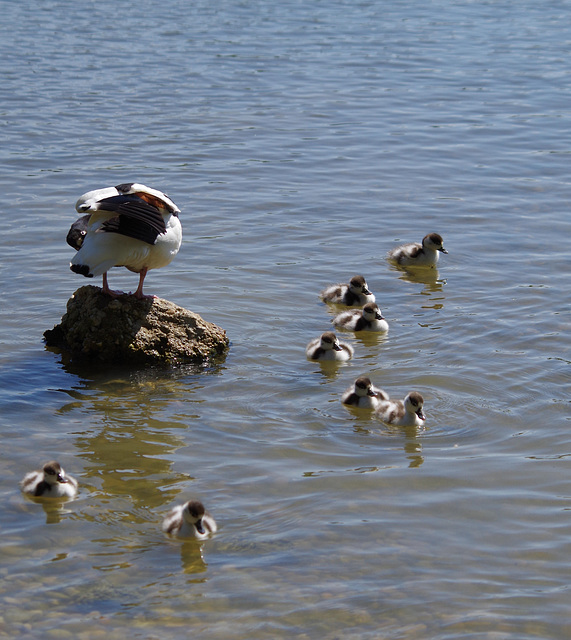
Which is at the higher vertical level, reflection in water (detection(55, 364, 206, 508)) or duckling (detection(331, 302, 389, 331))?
duckling (detection(331, 302, 389, 331))

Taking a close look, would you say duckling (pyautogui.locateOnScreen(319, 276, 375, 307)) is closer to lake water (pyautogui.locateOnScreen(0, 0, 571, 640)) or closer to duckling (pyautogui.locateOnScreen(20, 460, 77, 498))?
lake water (pyautogui.locateOnScreen(0, 0, 571, 640))

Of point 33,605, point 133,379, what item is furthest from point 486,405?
point 33,605

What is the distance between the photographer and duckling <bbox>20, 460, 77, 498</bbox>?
7629 mm

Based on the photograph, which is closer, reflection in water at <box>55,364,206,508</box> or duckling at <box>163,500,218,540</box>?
duckling at <box>163,500,218,540</box>

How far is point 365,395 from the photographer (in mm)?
9445

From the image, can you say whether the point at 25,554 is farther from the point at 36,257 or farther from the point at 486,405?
the point at 36,257

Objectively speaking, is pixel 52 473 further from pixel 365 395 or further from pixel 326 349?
pixel 326 349

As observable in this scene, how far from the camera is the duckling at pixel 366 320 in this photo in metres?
11.6

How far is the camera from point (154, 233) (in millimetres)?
9383

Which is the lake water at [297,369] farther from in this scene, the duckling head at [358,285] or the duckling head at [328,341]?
the duckling head at [358,285]

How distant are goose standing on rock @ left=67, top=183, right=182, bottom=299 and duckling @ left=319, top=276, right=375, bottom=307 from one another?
3.03 meters

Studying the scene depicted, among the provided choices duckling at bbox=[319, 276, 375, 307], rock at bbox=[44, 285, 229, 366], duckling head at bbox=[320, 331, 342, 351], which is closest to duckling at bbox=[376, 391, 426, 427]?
duckling head at bbox=[320, 331, 342, 351]

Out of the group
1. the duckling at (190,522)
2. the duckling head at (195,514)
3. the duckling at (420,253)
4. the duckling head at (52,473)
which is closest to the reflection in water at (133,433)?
the duckling head at (52,473)

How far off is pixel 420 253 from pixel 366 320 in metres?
2.33
